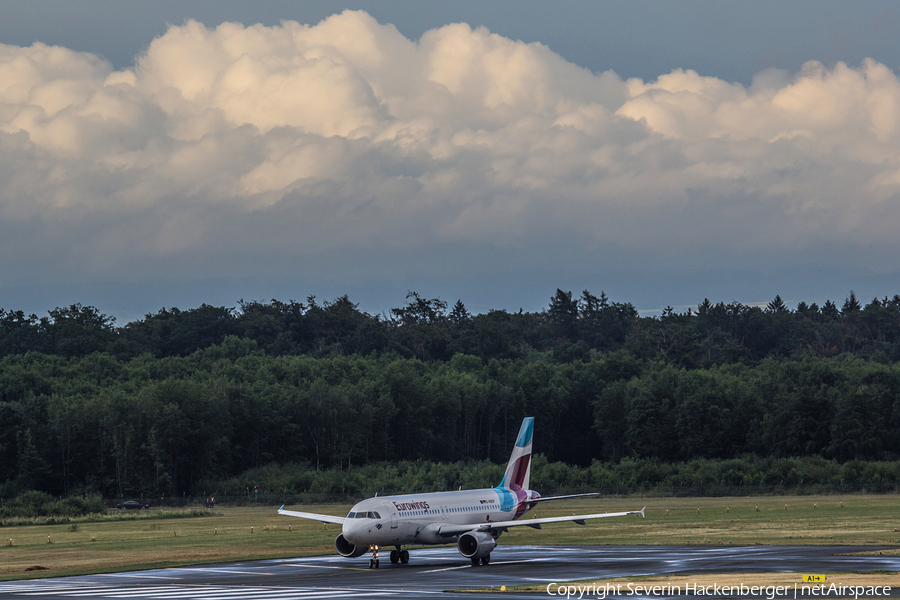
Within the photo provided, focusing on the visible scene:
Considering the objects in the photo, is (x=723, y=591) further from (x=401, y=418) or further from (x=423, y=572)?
(x=401, y=418)

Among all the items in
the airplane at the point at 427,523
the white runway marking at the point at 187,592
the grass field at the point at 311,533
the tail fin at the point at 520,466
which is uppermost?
the tail fin at the point at 520,466

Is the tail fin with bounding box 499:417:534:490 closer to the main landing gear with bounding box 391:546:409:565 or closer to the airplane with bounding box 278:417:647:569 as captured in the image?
the airplane with bounding box 278:417:647:569

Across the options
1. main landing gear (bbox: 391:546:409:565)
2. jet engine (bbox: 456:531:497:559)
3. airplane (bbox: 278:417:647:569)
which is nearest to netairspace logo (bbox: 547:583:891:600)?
airplane (bbox: 278:417:647:569)

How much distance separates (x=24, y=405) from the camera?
5423 inches

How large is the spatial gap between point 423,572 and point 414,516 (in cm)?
Answer: 404

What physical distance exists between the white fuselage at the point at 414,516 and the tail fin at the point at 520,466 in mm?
3956

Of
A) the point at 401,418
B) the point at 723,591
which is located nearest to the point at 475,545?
the point at 723,591

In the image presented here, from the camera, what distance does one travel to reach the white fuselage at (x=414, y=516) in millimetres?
46531

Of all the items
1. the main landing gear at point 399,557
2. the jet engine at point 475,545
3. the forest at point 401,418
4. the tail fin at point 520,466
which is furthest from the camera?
the forest at point 401,418

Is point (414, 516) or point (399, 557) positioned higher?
point (414, 516)

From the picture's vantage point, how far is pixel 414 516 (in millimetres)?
Result: 48062

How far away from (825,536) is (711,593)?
1088 inches

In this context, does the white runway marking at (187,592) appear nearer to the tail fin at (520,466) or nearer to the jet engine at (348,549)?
the jet engine at (348,549)

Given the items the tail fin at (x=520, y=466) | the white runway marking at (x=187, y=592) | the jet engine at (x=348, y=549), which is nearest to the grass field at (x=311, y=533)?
the tail fin at (x=520, y=466)
